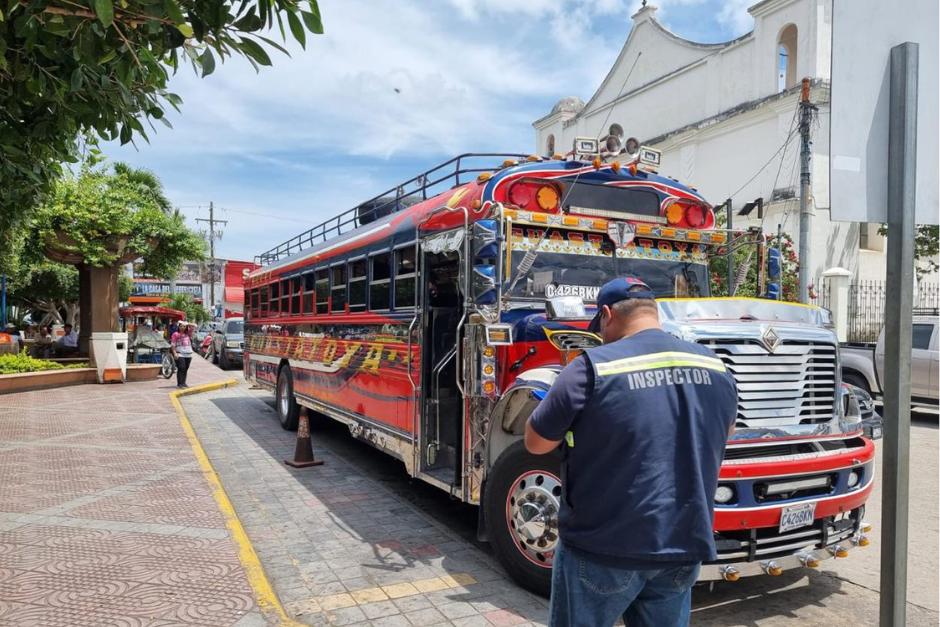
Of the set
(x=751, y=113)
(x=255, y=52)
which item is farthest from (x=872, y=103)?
(x=751, y=113)

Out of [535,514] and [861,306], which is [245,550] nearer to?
[535,514]

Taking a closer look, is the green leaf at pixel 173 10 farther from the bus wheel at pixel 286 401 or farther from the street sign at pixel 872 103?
the bus wheel at pixel 286 401

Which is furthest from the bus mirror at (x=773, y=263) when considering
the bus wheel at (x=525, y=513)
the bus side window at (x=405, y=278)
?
the bus side window at (x=405, y=278)

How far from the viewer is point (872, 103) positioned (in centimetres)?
229

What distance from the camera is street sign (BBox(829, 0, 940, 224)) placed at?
225 centimetres

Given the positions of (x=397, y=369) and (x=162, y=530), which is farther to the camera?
(x=397, y=369)

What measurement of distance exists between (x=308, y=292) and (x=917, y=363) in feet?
34.6

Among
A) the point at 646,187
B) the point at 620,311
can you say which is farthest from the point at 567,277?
the point at 620,311

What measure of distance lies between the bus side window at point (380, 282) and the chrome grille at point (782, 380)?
371 centimetres

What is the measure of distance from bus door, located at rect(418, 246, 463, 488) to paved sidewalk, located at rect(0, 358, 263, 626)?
185 centimetres

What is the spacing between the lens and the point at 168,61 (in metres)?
4.14

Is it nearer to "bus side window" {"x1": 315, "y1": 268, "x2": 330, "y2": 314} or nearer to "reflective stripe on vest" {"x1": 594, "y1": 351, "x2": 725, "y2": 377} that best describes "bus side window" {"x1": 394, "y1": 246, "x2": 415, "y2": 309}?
"bus side window" {"x1": 315, "y1": 268, "x2": 330, "y2": 314}

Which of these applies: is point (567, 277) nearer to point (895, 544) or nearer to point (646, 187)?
point (646, 187)

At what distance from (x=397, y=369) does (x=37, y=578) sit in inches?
129
